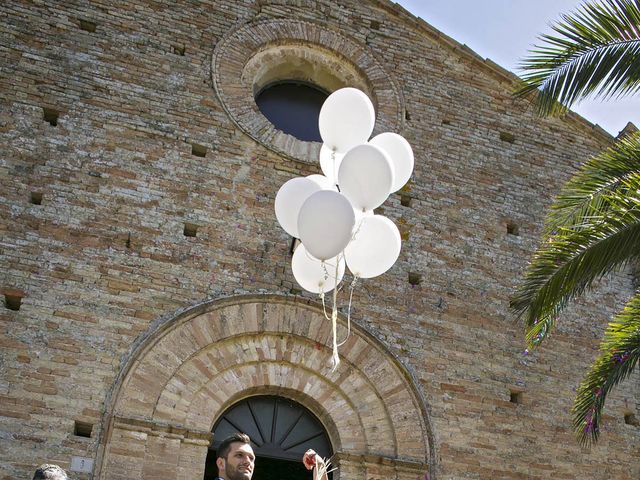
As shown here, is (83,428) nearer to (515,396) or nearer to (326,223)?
(326,223)

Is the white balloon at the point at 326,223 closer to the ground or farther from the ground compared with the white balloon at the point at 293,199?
closer to the ground

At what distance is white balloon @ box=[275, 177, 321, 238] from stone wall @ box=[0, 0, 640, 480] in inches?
83.0

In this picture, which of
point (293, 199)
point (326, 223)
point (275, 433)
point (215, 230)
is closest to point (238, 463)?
point (326, 223)

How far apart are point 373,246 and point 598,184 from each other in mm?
2307

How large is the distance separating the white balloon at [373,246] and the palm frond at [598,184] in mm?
1622

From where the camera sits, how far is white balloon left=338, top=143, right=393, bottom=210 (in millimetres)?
5855

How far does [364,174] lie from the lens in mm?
5852

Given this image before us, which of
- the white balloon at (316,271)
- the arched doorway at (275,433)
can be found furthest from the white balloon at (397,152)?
the arched doorway at (275,433)

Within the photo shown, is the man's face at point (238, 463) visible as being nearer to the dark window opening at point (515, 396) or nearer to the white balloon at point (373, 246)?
the white balloon at point (373, 246)

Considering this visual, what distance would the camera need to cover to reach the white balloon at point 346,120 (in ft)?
20.6

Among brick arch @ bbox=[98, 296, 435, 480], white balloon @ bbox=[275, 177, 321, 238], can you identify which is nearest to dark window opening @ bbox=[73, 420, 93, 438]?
brick arch @ bbox=[98, 296, 435, 480]

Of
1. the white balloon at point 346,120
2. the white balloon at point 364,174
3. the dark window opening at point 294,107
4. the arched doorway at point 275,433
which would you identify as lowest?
the arched doorway at point 275,433

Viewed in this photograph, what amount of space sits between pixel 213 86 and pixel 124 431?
3.81m

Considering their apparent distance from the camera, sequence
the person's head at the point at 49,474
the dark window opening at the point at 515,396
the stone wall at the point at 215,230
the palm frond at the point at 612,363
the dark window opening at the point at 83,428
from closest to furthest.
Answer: the person's head at the point at 49,474
the palm frond at the point at 612,363
the dark window opening at the point at 83,428
the stone wall at the point at 215,230
the dark window opening at the point at 515,396
